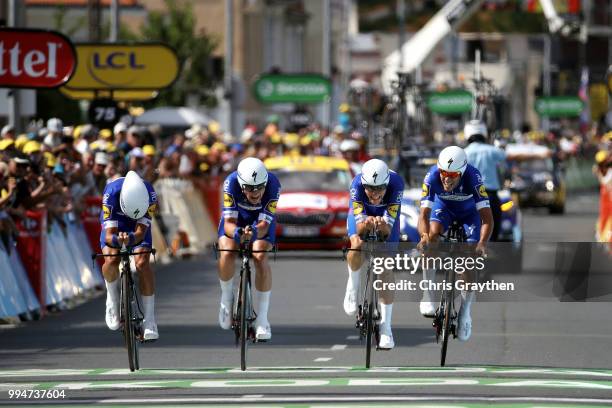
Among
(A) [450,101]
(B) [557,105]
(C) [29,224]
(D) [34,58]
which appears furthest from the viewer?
(B) [557,105]

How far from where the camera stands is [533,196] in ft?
151

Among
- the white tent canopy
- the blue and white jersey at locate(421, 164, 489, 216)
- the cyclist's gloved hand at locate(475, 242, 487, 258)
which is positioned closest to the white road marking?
the cyclist's gloved hand at locate(475, 242, 487, 258)

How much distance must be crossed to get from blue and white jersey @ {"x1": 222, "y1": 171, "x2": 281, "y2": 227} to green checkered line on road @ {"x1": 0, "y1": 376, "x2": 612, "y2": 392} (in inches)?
66.0

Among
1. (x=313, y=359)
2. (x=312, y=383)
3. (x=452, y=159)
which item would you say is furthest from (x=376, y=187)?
(x=312, y=383)

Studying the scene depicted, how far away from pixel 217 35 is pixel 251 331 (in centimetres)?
5627

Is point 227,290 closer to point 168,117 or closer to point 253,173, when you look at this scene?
point 253,173

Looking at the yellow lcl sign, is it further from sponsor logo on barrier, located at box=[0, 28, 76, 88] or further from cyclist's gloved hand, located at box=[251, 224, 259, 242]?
cyclist's gloved hand, located at box=[251, 224, 259, 242]

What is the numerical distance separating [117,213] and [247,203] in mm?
1001

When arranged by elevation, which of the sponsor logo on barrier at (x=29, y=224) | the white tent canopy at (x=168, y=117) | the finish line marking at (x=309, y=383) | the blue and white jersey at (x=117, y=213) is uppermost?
the blue and white jersey at (x=117, y=213)

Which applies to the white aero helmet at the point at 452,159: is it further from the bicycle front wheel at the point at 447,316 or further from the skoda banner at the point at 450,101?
the skoda banner at the point at 450,101

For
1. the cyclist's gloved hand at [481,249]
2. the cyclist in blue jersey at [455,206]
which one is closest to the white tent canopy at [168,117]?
the cyclist in blue jersey at [455,206]

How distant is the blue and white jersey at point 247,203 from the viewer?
15039 mm

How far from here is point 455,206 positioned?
15.3 meters

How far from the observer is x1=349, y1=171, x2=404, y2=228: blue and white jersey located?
49.2 feet
